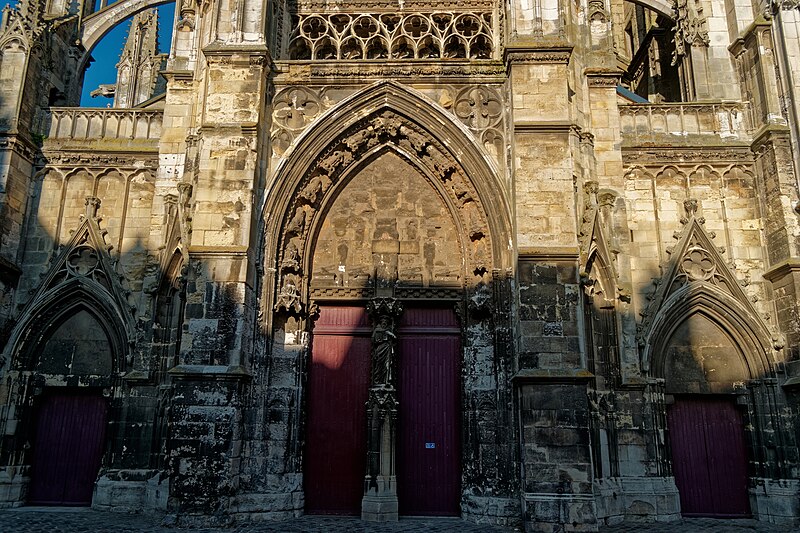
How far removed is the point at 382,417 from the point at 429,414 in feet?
2.90

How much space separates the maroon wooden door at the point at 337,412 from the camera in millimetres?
10672

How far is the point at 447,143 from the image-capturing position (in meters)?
11.2

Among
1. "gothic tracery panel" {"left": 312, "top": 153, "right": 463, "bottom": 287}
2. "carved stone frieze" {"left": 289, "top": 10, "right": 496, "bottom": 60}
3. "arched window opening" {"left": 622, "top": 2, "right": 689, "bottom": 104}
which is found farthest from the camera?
"arched window opening" {"left": 622, "top": 2, "right": 689, "bottom": 104}

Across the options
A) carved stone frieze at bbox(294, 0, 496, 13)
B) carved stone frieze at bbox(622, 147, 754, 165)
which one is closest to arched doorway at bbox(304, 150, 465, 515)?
carved stone frieze at bbox(294, 0, 496, 13)

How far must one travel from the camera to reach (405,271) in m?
11.5

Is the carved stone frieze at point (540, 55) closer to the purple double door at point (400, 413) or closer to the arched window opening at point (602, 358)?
the arched window opening at point (602, 358)

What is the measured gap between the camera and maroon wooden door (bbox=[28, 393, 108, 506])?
1149cm

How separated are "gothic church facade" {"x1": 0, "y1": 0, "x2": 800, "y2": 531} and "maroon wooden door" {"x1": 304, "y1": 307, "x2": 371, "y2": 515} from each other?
45mm

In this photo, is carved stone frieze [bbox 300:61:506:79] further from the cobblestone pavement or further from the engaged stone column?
the cobblestone pavement

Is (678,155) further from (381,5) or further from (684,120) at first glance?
(381,5)

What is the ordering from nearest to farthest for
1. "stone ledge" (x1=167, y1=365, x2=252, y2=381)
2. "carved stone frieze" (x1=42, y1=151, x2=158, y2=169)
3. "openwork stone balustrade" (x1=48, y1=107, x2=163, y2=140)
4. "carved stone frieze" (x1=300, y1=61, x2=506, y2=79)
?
"stone ledge" (x1=167, y1=365, x2=252, y2=381) → "carved stone frieze" (x1=300, y1=61, x2=506, y2=79) → "carved stone frieze" (x1=42, y1=151, x2=158, y2=169) → "openwork stone balustrade" (x1=48, y1=107, x2=163, y2=140)

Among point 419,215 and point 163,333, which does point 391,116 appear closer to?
point 419,215

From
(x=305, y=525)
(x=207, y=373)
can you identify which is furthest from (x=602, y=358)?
(x=207, y=373)

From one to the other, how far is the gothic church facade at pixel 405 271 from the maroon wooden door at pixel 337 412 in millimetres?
45
